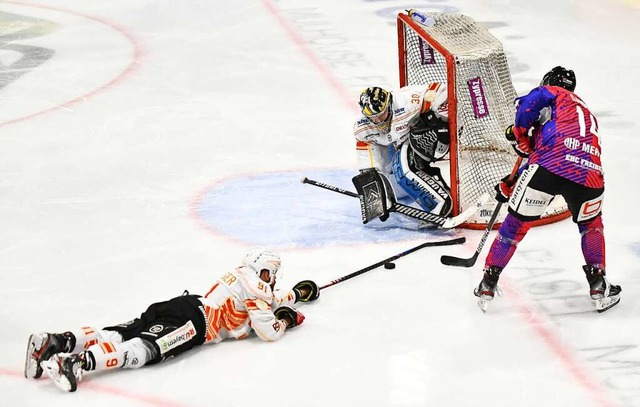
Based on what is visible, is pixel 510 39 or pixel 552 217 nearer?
pixel 552 217

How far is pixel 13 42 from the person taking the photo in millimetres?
9398

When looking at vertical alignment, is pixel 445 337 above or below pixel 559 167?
below

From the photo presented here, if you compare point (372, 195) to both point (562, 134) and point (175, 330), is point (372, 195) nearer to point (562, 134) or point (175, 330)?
point (562, 134)

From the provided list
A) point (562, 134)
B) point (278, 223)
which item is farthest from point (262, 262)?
point (278, 223)

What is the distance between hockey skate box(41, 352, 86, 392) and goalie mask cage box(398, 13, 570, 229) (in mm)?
2145

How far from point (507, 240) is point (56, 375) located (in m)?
1.80

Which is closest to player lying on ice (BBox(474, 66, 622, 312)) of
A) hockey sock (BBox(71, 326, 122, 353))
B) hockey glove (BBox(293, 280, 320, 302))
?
hockey glove (BBox(293, 280, 320, 302))

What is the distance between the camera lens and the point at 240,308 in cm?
398

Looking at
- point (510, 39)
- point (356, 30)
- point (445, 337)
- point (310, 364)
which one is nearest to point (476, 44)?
A: point (445, 337)

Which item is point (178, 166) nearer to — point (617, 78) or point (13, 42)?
point (617, 78)

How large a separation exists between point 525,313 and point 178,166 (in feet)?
8.86

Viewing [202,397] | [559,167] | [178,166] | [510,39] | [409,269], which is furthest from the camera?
[510,39]

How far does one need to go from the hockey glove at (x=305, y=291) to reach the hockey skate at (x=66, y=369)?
3.22ft

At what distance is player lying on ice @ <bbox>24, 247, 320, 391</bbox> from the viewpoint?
145 inches
